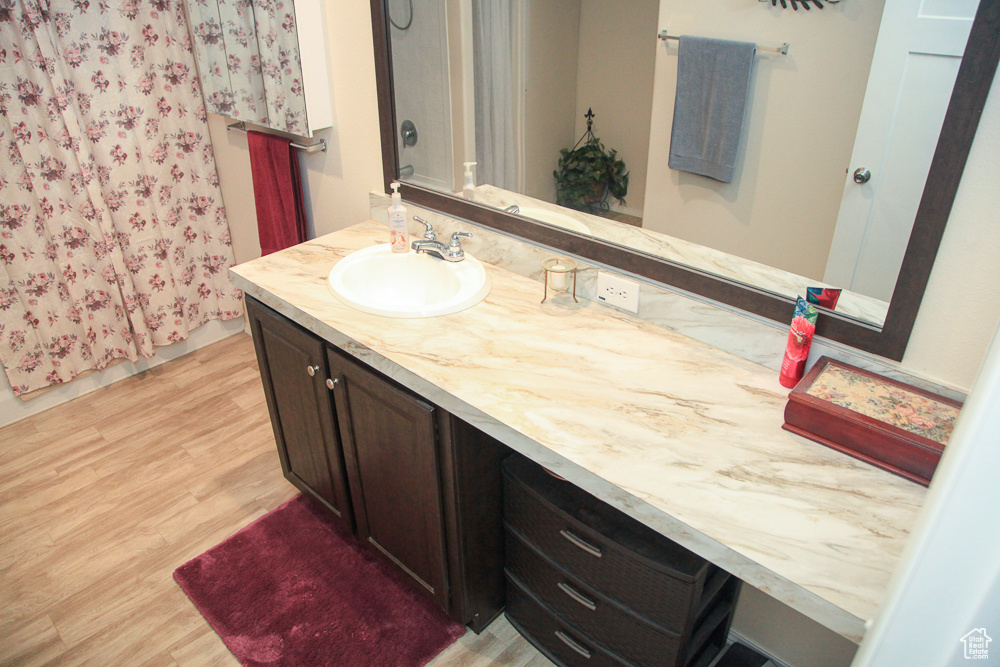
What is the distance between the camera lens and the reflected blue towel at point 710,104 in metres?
1.35

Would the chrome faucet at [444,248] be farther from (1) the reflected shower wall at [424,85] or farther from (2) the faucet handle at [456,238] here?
(1) the reflected shower wall at [424,85]

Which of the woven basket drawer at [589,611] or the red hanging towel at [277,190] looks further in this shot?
the red hanging towel at [277,190]

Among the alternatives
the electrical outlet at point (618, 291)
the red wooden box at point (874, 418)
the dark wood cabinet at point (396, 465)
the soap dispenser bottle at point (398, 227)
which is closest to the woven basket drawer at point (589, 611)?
the dark wood cabinet at point (396, 465)

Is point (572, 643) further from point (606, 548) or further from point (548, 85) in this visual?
point (548, 85)

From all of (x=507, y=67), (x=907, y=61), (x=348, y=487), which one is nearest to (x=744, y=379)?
(x=907, y=61)

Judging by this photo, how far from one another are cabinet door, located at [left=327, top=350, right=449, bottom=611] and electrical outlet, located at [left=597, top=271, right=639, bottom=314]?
21.2 inches

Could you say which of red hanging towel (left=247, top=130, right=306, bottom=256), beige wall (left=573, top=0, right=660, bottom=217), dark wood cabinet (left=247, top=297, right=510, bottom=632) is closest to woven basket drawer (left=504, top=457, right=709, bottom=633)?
dark wood cabinet (left=247, top=297, right=510, bottom=632)

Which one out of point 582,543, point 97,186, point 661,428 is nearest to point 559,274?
point 661,428

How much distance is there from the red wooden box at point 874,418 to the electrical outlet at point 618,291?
1.52 feet

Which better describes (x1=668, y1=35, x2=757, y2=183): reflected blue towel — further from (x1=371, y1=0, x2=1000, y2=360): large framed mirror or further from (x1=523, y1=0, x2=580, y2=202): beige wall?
(x1=523, y1=0, x2=580, y2=202): beige wall

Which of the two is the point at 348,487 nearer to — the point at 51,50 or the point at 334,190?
the point at 334,190

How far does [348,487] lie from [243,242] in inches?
60.1

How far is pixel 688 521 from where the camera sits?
114cm

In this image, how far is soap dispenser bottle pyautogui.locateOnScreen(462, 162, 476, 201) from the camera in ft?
6.49
